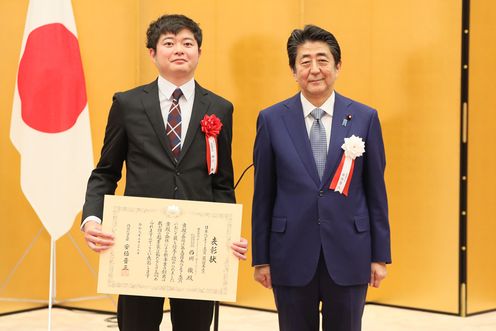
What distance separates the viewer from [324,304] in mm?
2629

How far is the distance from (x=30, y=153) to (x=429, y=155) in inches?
89.5

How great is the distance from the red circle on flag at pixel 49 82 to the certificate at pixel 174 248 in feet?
7.10

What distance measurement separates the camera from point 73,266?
5086 millimetres

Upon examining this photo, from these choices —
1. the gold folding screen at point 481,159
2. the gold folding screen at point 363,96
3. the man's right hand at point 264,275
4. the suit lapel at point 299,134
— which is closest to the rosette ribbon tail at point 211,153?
the suit lapel at point 299,134

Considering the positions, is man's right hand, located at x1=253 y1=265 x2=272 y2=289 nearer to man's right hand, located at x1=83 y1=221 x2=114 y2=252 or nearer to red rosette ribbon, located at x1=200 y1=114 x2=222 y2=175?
red rosette ribbon, located at x1=200 y1=114 x2=222 y2=175

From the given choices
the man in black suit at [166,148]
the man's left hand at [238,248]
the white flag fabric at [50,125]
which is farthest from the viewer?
the white flag fabric at [50,125]

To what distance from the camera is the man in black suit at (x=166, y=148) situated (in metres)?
2.62

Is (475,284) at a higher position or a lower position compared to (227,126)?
lower

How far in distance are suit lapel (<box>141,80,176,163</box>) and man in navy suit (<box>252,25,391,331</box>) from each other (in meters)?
0.30

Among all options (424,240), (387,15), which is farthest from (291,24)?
(424,240)

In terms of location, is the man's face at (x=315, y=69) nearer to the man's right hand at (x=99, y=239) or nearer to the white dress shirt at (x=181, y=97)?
the white dress shirt at (x=181, y=97)

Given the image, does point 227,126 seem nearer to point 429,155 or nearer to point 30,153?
point 30,153

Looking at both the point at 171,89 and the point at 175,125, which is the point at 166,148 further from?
the point at 171,89

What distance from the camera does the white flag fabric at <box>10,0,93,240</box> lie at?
4543mm
